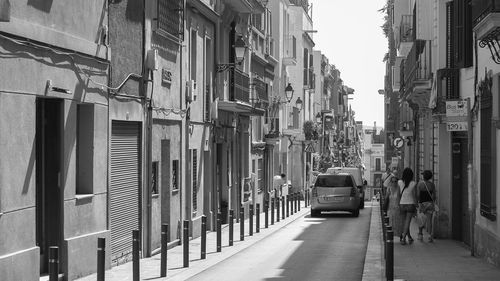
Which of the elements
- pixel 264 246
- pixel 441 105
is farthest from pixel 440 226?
pixel 264 246

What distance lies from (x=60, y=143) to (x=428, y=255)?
28.0 ft

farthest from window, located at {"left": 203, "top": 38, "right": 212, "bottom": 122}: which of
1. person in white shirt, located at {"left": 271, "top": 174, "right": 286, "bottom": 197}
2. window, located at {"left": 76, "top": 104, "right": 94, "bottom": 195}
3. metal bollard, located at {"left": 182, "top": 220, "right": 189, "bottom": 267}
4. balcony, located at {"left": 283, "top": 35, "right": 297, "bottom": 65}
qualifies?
balcony, located at {"left": 283, "top": 35, "right": 297, "bottom": 65}

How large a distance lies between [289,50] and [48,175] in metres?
38.2

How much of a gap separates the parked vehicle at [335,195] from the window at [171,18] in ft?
43.0

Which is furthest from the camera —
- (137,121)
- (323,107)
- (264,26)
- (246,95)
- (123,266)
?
(323,107)

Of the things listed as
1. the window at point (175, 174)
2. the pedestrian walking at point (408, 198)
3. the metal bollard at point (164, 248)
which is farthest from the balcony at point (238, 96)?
the metal bollard at point (164, 248)

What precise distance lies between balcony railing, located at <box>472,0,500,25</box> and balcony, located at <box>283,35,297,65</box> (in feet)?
107

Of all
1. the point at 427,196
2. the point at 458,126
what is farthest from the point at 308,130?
the point at 458,126

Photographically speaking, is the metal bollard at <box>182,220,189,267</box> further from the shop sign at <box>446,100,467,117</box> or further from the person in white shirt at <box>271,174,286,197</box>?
the person in white shirt at <box>271,174,286,197</box>

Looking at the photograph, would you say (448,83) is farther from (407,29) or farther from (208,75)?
(407,29)

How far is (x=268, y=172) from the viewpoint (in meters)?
41.0

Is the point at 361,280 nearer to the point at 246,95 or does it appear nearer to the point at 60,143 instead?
the point at 60,143

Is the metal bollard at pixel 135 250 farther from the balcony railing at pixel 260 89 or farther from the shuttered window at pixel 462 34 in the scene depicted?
the balcony railing at pixel 260 89

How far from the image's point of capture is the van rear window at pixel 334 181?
34000 millimetres
